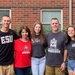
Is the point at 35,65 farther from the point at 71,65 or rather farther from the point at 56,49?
the point at 71,65

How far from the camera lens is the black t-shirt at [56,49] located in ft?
22.3

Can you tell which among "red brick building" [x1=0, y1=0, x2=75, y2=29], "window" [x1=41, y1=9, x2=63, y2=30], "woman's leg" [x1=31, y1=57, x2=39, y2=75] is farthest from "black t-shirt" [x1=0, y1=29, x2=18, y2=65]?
"window" [x1=41, y1=9, x2=63, y2=30]

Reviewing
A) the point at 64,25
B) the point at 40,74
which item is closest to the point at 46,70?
the point at 40,74

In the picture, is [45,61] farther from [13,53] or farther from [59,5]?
[59,5]

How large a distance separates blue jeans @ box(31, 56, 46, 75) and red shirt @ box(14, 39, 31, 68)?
11cm

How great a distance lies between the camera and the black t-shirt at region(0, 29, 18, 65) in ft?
21.9

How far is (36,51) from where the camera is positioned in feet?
22.7

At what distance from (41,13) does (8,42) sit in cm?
463

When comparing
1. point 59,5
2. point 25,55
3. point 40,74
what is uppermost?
point 59,5

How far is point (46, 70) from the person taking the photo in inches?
273

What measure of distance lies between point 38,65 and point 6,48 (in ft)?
2.72

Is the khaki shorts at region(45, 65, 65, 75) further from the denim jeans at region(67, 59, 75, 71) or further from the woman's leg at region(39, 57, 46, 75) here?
the denim jeans at region(67, 59, 75, 71)

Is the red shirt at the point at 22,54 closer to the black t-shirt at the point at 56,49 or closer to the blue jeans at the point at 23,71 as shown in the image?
the blue jeans at the point at 23,71

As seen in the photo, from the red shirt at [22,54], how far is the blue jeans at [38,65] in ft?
0.38
